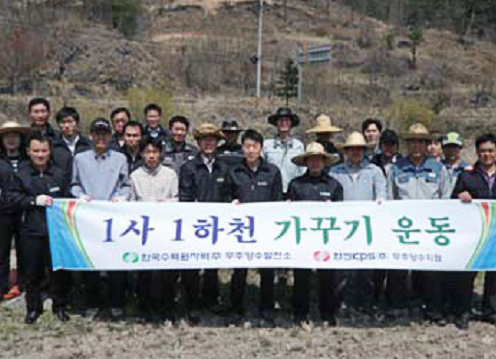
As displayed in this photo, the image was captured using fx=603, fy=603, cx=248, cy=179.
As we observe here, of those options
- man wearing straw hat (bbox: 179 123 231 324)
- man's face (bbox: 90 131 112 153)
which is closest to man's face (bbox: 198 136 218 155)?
man wearing straw hat (bbox: 179 123 231 324)

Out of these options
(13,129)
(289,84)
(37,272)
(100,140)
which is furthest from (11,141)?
(289,84)

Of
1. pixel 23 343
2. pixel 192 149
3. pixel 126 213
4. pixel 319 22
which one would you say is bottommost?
pixel 23 343

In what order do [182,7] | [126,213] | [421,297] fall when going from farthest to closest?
[182,7]
[421,297]
[126,213]

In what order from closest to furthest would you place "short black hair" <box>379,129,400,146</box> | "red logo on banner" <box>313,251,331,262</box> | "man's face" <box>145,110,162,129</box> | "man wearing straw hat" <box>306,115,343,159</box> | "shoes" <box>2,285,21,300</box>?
"red logo on banner" <box>313,251,331,262</box> → "shoes" <box>2,285,21,300</box> → "short black hair" <box>379,129,400,146</box> → "man wearing straw hat" <box>306,115,343,159</box> → "man's face" <box>145,110,162,129</box>

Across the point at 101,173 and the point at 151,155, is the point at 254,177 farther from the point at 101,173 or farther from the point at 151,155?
the point at 101,173

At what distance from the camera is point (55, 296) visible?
522 cm

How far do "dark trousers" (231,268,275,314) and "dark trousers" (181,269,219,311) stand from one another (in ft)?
0.81

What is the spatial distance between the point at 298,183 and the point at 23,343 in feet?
8.35

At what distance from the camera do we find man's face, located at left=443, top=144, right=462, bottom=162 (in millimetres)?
6020

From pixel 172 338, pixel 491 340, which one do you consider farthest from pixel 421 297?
pixel 172 338

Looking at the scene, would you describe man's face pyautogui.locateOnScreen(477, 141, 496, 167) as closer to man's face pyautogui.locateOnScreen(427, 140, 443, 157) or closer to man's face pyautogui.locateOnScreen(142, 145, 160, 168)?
man's face pyautogui.locateOnScreen(427, 140, 443, 157)

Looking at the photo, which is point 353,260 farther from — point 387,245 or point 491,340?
point 491,340

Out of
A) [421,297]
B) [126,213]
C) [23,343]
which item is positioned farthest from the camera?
[421,297]

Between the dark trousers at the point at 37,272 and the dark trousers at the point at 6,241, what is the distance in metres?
0.37
